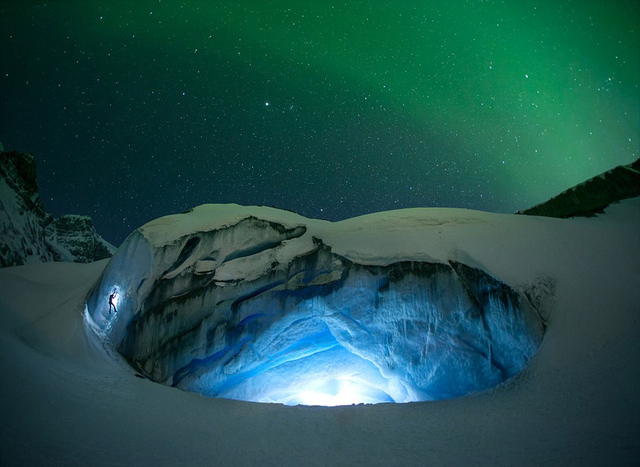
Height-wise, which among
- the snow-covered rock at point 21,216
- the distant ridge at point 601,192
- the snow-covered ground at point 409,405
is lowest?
the snow-covered ground at point 409,405

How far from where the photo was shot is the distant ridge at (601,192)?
43.3ft

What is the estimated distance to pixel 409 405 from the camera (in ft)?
24.0

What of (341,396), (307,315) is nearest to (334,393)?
(341,396)

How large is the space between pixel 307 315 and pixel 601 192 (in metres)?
12.2

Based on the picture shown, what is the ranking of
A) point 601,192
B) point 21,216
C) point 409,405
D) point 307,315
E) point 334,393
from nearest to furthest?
point 409,405 → point 307,315 → point 334,393 → point 601,192 → point 21,216

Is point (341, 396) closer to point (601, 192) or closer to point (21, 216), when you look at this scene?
point (601, 192)

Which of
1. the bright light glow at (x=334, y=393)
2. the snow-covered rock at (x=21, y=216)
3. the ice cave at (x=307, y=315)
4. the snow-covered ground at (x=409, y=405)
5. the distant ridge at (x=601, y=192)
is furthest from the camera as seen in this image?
the snow-covered rock at (x=21, y=216)

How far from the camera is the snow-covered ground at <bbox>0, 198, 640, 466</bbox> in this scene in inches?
202

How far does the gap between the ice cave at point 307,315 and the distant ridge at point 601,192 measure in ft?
23.7

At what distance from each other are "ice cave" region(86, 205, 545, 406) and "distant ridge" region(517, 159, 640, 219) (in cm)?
723

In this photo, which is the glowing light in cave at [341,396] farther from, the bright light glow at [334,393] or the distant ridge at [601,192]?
the distant ridge at [601,192]

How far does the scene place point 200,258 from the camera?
1120 cm

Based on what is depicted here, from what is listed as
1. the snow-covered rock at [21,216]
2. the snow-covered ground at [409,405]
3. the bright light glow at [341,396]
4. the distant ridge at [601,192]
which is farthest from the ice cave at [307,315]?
the snow-covered rock at [21,216]

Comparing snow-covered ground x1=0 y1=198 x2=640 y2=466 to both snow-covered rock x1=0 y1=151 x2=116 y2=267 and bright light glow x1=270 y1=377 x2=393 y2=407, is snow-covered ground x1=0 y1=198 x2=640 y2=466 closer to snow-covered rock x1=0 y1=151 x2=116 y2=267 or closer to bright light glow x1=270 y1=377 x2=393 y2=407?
bright light glow x1=270 y1=377 x2=393 y2=407
